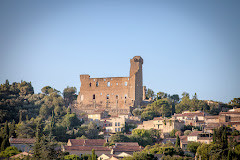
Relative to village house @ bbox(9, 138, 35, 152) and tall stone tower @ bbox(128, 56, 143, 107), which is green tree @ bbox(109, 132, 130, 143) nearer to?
village house @ bbox(9, 138, 35, 152)

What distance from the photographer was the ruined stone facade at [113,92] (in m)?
76.9

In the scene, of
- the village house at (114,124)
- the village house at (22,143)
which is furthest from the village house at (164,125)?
the village house at (22,143)

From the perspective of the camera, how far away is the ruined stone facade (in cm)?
7687

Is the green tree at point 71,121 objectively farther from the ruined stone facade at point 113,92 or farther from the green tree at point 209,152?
the green tree at point 209,152

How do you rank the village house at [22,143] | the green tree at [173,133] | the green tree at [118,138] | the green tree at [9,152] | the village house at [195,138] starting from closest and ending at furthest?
the green tree at [9,152]
the village house at [22,143]
the village house at [195,138]
the green tree at [118,138]
the green tree at [173,133]

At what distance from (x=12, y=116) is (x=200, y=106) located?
28000 millimetres

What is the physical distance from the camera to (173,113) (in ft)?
251

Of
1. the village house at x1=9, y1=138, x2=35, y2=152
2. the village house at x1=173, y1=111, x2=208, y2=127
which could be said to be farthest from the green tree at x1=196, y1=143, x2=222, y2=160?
the village house at x1=9, y1=138, x2=35, y2=152

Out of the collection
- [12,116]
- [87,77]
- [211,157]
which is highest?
[87,77]

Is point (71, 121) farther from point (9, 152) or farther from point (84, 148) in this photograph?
point (9, 152)

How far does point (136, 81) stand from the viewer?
7794 centimetres

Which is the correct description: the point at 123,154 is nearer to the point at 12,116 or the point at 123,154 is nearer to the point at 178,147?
the point at 178,147

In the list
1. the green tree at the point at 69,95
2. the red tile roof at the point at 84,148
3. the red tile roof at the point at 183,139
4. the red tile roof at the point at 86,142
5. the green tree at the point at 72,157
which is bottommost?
the green tree at the point at 72,157

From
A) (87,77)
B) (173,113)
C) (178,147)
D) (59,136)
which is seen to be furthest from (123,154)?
(87,77)
